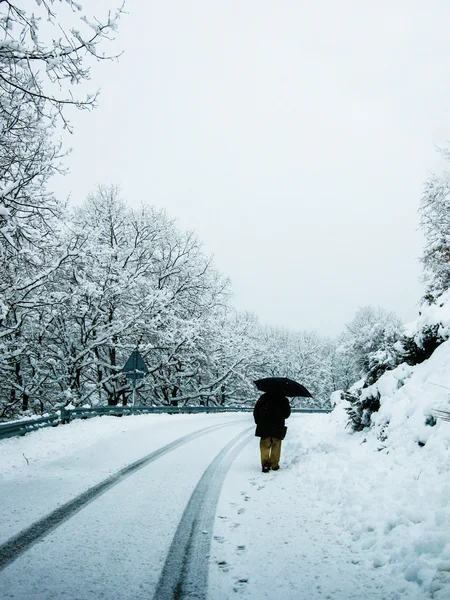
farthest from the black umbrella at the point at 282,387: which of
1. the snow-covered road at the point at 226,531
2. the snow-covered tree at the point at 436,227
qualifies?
the snow-covered tree at the point at 436,227

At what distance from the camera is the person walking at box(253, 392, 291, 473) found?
7.90 m

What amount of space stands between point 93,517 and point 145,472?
8.63 ft

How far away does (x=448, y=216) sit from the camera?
19219 mm

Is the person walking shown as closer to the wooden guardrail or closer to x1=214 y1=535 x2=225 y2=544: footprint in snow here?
x1=214 y1=535 x2=225 y2=544: footprint in snow

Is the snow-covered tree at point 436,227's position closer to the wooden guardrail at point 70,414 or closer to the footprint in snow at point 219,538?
the wooden guardrail at point 70,414

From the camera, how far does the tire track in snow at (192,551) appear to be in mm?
3229

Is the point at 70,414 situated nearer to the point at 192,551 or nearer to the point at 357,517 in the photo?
the point at 192,551

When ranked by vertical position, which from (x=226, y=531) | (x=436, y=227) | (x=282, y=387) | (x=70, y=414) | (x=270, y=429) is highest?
(x=436, y=227)

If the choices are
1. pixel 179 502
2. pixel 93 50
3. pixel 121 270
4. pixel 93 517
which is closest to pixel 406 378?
pixel 179 502

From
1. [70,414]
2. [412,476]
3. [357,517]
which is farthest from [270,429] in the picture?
[70,414]

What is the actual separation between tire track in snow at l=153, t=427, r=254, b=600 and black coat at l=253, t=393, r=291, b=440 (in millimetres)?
1543

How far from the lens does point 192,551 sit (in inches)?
158

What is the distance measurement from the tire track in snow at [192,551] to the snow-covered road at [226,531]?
0.06 feet

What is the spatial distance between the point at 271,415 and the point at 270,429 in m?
0.29
